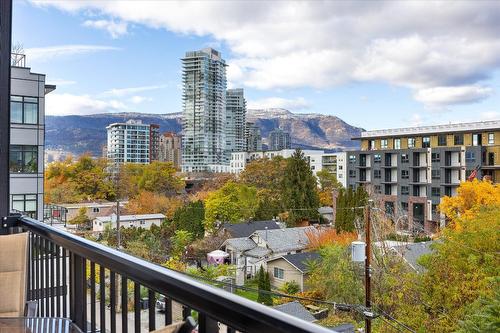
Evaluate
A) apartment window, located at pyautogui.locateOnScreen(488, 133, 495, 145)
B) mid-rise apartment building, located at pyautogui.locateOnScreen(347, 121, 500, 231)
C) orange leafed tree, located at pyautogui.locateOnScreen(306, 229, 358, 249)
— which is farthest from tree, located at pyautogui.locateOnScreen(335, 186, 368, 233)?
apartment window, located at pyautogui.locateOnScreen(488, 133, 495, 145)

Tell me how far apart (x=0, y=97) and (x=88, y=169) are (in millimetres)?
9923

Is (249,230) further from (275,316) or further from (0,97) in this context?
(275,316)

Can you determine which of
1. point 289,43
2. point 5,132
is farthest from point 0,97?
point 289,43

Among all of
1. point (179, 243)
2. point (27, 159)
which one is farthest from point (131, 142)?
point (27, 159)

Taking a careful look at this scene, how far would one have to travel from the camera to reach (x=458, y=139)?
22531 millimetres

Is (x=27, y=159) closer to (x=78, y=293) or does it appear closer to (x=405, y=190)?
(x=78, y=293)

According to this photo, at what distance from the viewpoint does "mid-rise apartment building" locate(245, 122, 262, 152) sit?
2594 cm

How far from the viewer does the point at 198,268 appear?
42.2ft

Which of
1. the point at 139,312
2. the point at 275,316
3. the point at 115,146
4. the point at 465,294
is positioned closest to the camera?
the point at 275,316

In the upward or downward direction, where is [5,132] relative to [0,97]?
downward

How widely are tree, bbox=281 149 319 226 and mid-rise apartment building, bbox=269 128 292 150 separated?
292 cm

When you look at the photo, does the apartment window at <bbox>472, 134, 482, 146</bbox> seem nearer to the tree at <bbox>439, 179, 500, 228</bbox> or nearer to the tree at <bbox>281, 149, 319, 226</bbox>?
the tree at <bbox>439, 179, 500, 228</bbox>

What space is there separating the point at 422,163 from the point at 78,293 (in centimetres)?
2398

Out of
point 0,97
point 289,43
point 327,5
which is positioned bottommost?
point 0,97
